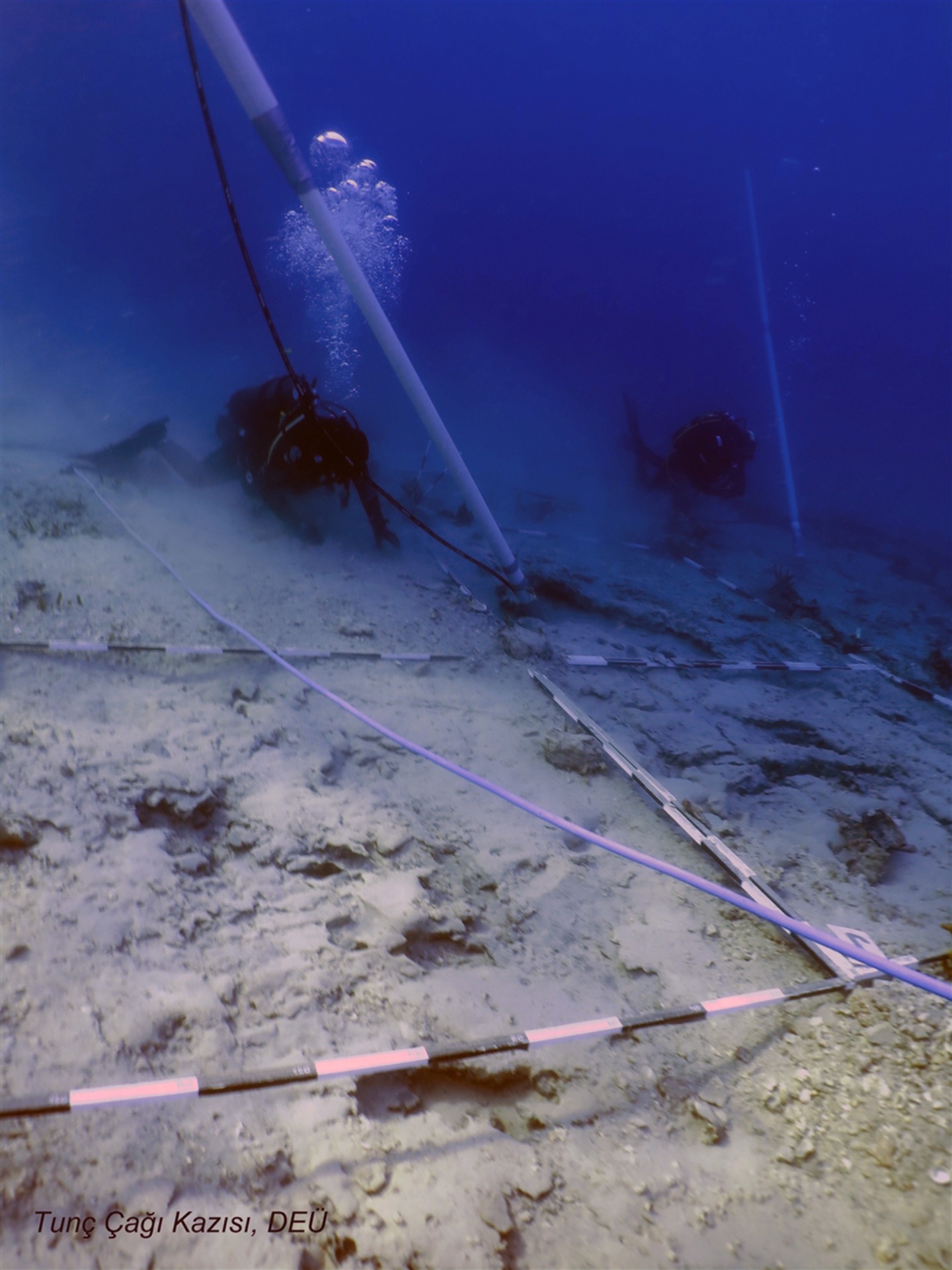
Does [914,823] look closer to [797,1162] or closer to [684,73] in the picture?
[797,1162]

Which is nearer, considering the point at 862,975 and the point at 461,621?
the point at 862,975

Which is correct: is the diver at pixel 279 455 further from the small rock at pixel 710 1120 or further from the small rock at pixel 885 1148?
the small rock at pixel 885 1148

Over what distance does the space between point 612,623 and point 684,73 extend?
56.1 metres

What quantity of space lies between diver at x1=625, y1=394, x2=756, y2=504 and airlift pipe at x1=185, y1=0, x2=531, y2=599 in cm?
561

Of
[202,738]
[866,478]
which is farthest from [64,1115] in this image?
[866,478]

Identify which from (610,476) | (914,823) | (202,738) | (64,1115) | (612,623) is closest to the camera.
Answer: (64,1115)

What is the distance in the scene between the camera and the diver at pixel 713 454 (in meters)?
8.45

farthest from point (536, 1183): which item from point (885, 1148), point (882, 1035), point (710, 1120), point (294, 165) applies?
point (294, 165)

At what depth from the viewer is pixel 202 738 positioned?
8.62ft

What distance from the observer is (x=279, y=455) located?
5289mm

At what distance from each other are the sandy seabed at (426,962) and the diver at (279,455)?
1.78 meters

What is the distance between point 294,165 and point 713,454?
23.0 ft

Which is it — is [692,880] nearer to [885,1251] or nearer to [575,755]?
[885,1251]

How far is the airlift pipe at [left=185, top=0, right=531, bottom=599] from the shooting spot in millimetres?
2471
